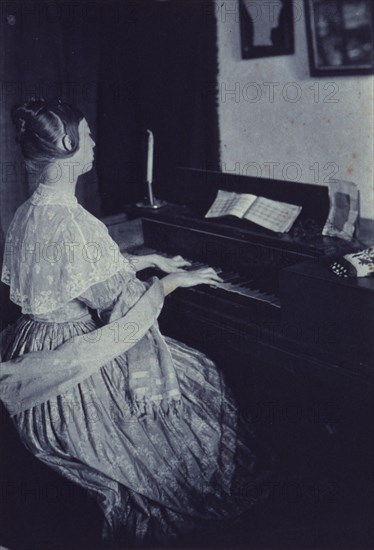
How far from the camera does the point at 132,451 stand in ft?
7.50

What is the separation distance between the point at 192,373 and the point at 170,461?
0.37 metres

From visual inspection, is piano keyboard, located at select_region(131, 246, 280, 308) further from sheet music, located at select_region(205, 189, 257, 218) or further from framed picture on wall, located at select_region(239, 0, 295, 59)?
framed picture on wall, located at select_region(239, 0, 295, 59)

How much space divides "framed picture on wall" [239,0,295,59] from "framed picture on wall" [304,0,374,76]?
0.15m

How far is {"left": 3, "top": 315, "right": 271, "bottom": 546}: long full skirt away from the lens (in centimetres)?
225

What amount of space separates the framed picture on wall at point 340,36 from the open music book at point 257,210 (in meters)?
0.69

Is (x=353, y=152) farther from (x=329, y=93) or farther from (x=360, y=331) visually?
(x=360, y=331)

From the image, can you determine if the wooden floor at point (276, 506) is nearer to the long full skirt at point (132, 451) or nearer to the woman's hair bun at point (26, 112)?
the long full skirt at point (132, 451)

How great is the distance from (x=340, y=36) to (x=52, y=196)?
1.59 metres

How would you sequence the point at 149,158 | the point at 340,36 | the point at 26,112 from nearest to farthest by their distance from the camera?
1. the point at 26,112
2. the point at 340,36
3. the point at 149,158

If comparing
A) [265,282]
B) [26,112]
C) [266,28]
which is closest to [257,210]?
[265,282]

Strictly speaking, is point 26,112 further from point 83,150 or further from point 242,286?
point 242,286

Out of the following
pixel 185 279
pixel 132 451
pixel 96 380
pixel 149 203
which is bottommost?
pixel 132 451

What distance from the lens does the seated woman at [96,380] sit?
2.24 metres

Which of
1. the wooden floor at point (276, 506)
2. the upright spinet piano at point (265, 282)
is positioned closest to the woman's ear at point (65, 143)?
the upright spinet piano at point (265, 282)
